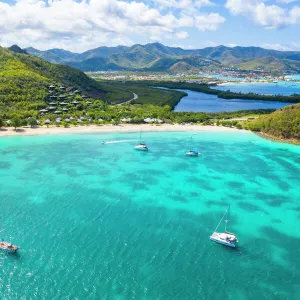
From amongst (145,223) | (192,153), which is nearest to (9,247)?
(145,223)

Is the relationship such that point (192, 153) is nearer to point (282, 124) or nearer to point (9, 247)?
point (282, 124)

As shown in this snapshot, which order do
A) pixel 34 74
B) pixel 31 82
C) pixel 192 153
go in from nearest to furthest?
pixel 192 153
pixel 31 82
pixel 34 74

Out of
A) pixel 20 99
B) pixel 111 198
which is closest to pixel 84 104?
pixel 20 99

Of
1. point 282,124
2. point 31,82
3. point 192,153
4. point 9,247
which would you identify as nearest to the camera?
point 9,247

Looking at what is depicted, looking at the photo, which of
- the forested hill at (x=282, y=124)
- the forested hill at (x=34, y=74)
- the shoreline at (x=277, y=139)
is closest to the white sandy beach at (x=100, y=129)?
the forested hill at (x=282, y=124)

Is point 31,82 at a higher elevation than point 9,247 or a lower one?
higher

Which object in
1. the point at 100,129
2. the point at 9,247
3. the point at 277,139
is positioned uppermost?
the point at 100,129

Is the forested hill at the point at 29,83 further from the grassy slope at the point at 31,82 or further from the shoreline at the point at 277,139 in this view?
the shoreline at the point at 277,139

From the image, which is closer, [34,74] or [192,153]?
[192,153]

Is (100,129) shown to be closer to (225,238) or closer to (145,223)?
(145,223)
